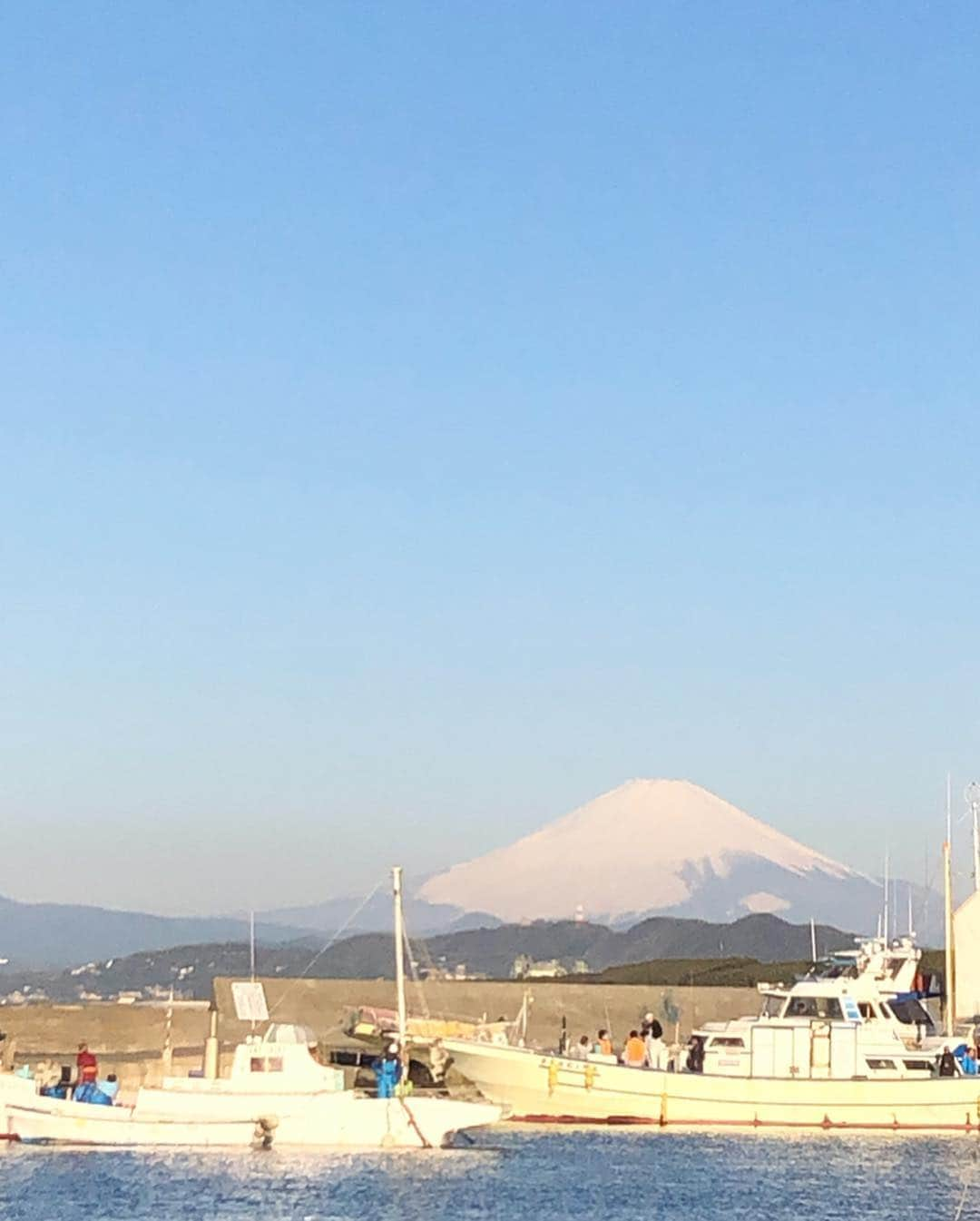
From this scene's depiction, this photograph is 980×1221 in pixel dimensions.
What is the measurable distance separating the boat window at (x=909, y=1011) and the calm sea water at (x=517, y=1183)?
510 centimetres

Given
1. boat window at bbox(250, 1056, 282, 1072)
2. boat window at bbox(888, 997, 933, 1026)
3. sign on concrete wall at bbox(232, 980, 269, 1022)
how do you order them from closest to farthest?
boat window at bbox(250, 1056, 282, 1072) < sign on concrete wall at bbox(232, 980, 269, 1022) < boat window at bbox(888, 997, 933, 1026)

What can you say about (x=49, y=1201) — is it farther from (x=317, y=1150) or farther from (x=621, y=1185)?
(x=621, y=1185)

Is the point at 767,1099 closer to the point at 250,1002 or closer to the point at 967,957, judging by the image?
the point at 250,1002

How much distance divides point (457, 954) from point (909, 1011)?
123m

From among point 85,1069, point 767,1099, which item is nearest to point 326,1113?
point 85,1069

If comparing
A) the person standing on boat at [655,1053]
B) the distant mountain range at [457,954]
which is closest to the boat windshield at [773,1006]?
the person standing on boat at [655,1053]

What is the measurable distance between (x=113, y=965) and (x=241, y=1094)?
12005 centimetres

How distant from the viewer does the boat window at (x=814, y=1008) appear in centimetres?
5388

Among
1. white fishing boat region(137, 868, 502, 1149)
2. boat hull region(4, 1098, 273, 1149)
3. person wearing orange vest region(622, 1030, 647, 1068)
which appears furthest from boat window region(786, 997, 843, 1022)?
boat hull region(4, 1098, 273, 1149)

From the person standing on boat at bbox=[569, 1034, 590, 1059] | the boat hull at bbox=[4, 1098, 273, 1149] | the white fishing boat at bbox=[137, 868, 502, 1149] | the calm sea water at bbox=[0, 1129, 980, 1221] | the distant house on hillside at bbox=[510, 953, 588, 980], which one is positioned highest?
the distant house on hillside at bbox=[510, 953, 588, 980]

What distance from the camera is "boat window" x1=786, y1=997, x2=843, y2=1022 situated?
2121 inches

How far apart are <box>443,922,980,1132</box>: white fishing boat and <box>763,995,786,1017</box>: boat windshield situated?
0.05 metres

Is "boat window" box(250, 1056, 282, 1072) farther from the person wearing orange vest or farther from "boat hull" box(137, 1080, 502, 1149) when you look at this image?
the person wearing orange vest

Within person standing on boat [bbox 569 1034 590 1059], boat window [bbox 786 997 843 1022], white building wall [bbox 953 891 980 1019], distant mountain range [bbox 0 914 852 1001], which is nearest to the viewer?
person standing on boat [bbox 569 1034 590 1059]
